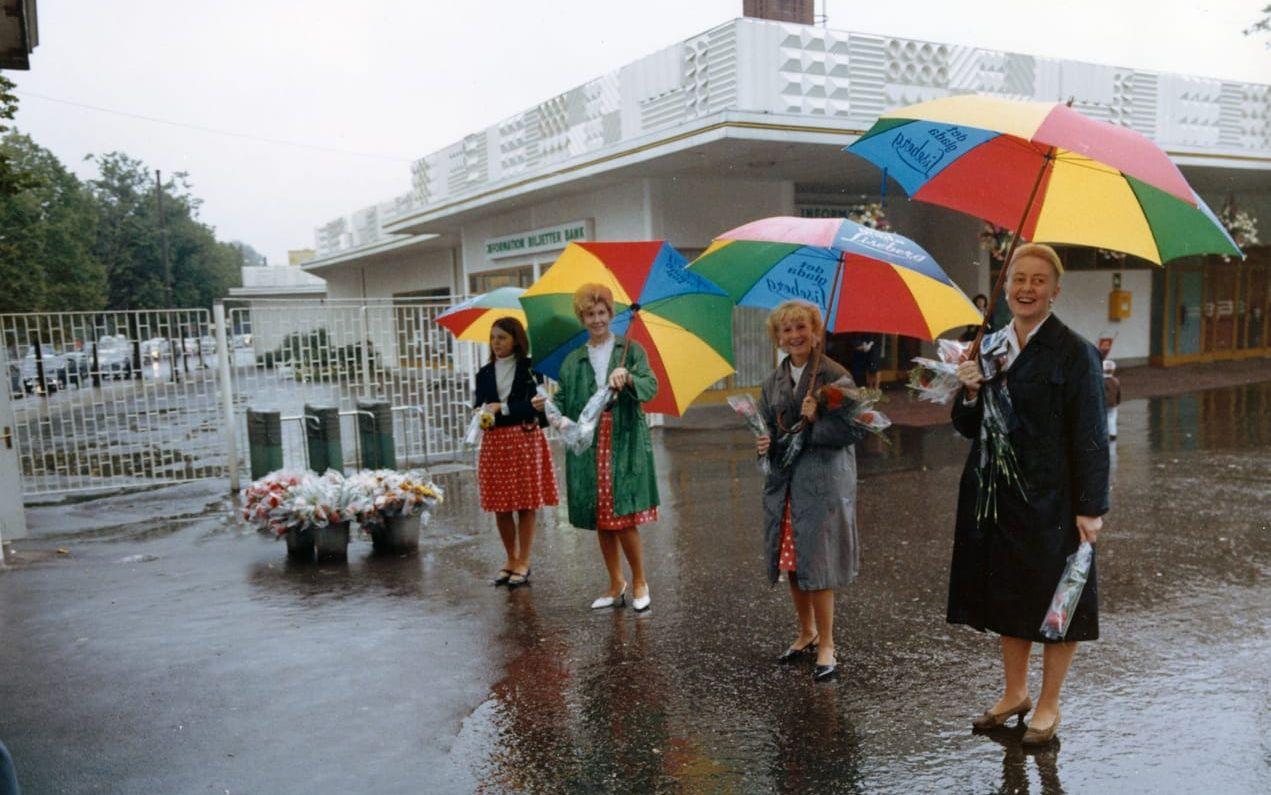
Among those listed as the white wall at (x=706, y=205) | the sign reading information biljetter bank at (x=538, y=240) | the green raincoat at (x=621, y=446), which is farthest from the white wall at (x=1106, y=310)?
the green raincoat at (x=621, y=446)

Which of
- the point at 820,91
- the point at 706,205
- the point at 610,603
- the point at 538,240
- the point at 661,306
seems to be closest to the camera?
the point at 661,306

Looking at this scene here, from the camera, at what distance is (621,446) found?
5.23 meters

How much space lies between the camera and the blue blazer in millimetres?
6008

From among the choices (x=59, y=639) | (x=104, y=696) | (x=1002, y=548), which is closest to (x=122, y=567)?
(x=59, y=639)

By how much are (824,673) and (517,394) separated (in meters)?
2.76

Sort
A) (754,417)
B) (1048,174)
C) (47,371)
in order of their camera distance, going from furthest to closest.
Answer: (47,371) → (754,417) → (1048,174)

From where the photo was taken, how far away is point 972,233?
1797 cm

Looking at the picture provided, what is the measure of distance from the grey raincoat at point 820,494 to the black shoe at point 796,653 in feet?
1.59

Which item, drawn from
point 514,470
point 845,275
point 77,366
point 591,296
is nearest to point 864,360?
point 514,470

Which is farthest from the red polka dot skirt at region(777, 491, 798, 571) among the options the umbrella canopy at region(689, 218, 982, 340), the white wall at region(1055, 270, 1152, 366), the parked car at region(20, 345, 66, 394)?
the white wall at region(1055, 270, 1152, 366)

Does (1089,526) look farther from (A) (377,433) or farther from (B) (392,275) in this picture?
(B) (392,275)

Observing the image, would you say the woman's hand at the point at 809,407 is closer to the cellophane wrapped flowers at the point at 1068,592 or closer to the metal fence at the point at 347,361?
the cellophane wrapped flowers at the point at 1068,592

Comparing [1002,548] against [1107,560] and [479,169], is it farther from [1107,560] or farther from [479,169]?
[479,169]

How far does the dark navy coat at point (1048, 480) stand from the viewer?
337 cm
